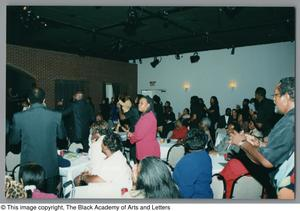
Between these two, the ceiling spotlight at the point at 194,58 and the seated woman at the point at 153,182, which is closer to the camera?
the seated woman at the point at 153,182

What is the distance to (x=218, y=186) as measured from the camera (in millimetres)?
2789

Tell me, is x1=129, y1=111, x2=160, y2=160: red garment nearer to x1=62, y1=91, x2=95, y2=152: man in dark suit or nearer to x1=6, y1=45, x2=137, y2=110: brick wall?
x1=62, y1=91, x2=95, y2=152: man in dark suit

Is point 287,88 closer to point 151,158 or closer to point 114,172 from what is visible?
point 151,158

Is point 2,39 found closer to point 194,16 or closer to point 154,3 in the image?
point 154,3

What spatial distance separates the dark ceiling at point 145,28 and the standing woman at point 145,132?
2.38 meters

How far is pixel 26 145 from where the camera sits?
3020 millimetres

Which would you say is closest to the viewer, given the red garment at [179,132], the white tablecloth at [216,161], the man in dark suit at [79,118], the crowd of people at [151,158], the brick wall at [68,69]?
the crowd of people at [151,158]

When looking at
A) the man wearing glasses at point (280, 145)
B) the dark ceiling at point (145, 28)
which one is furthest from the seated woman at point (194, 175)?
the dark ceiling at point (145, 28)

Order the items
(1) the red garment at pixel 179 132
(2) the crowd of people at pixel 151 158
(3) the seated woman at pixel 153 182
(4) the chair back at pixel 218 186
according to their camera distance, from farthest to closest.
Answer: (1) the red garment at pixel 179 132 → (4) the chair back at pixel 218 186 → (2) the crowd of people at pixel 151 158 → (3) the seated woman at pixel 153 182

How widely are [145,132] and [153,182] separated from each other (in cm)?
162

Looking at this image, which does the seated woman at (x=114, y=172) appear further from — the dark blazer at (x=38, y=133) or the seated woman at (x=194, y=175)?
the dark blazer at (x=38, y=133)

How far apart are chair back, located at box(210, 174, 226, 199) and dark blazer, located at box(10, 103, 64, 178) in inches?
66.5

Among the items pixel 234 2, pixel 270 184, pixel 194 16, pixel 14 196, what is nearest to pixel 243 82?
pixel 194 16

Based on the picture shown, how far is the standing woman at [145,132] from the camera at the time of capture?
3629 mm
